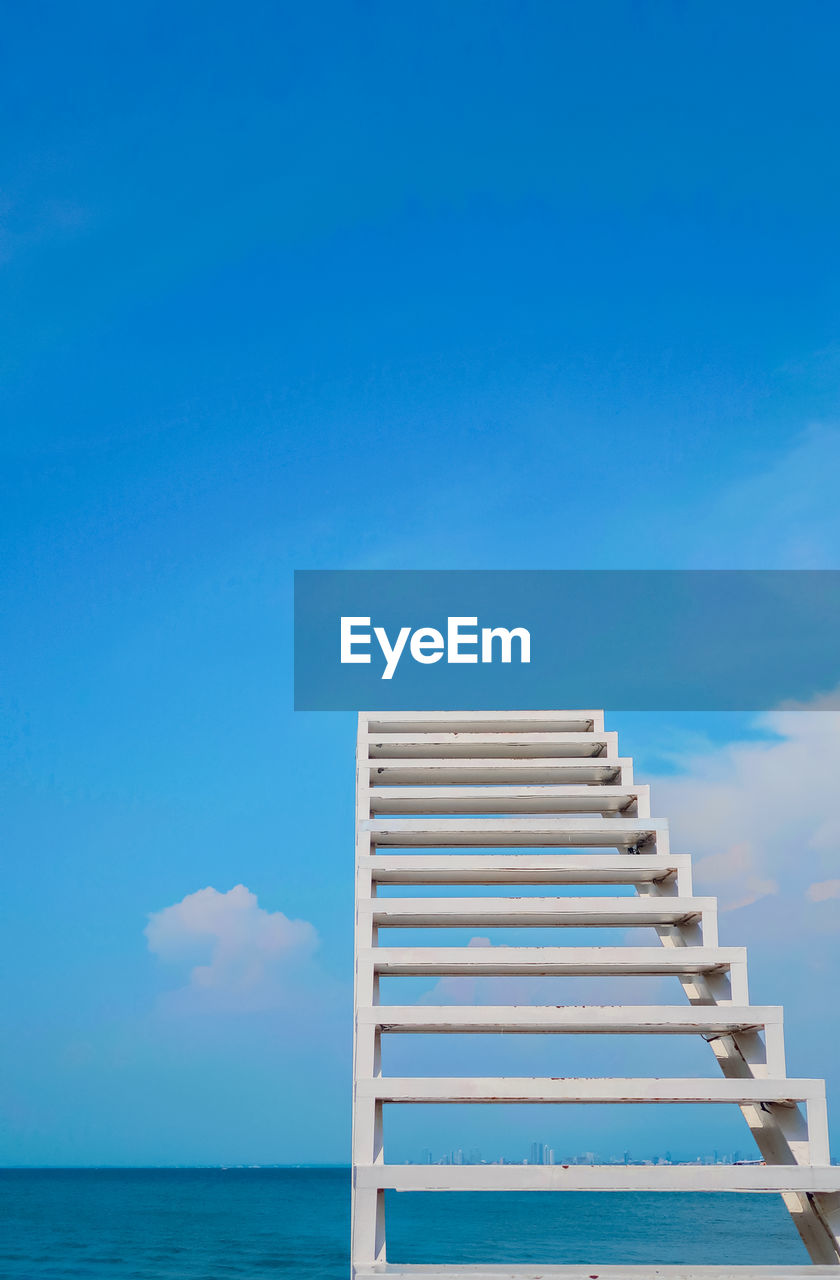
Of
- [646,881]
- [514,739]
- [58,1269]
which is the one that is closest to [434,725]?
[514,739]

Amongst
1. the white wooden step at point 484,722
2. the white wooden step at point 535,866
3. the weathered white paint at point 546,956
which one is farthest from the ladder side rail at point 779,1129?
the white wooden step at point 484,722

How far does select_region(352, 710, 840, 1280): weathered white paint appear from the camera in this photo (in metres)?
3.96

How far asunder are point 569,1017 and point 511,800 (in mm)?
1730

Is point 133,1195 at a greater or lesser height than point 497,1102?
lesser

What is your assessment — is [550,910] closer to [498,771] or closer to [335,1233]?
[498,771]

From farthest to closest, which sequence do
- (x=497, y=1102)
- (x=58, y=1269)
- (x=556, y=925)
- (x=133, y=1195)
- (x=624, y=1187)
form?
(x=133, y=1195) → (x=58, y=1269) → (x=556, y=925) → (x=497, y=1102) → (x=624, y=1187)

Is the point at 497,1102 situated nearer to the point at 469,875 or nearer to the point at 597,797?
the point at 469,875

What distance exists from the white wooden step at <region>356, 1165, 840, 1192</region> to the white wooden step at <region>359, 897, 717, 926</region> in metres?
1.15

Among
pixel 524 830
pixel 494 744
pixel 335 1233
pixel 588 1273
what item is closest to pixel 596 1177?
pixel 588 1273

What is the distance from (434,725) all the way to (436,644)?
3624mm

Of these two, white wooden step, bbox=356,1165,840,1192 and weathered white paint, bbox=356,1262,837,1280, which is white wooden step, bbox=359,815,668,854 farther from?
weathered white paint, bbox=356,1262,837,1280

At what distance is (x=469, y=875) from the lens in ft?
17.8

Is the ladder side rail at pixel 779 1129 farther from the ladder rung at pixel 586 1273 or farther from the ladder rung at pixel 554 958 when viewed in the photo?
the ladder rung at pixel 586 1273

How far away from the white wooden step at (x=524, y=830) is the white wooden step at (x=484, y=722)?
1050mm
